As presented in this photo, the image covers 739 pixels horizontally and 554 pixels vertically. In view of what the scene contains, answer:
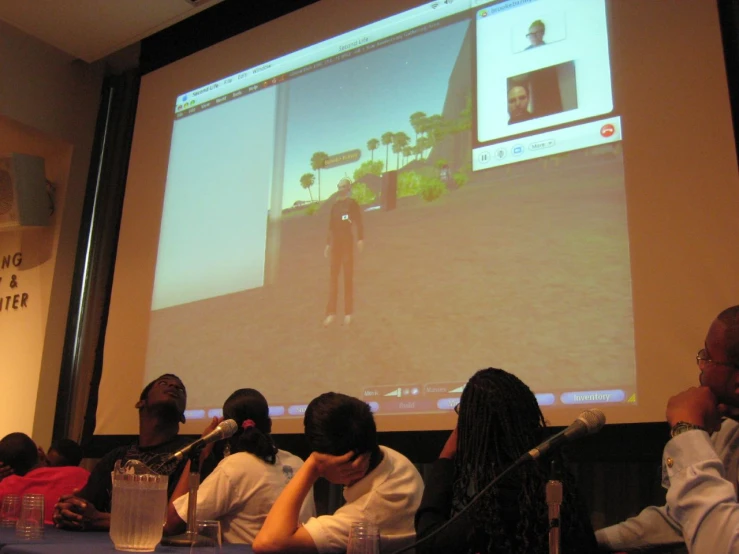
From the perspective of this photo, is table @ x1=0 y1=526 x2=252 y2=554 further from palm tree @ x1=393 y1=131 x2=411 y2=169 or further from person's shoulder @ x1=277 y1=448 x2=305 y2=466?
palm tree @ x1=393 y1=131 x2=411 y2=169

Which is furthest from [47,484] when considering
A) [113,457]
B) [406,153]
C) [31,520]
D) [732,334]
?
[732,334]

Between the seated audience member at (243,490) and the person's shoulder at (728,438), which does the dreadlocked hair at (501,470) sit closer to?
the person's shoulder at (728,438)

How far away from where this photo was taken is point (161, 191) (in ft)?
12.6

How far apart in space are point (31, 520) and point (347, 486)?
2.78ft

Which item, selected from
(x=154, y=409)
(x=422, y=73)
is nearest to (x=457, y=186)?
(x=422, y=73)

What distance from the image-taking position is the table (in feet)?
5.13

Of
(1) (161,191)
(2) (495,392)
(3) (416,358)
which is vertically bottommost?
(2) (495,392)

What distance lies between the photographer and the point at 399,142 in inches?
118

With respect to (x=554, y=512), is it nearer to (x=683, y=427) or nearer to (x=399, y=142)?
(x=683, y=427)

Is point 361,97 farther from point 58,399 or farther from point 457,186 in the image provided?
point 58,399

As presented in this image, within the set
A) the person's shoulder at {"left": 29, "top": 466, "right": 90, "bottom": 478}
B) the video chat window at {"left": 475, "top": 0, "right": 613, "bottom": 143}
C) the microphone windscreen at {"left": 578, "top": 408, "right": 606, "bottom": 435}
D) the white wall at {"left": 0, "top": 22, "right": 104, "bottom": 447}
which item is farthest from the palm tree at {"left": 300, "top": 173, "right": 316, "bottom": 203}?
the microphone windscreen at {"left": 578, "top": 408, "right": 606, "bottom": 435}

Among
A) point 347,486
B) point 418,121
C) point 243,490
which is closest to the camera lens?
point 347,486

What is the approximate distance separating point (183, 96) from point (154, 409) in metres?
2.00

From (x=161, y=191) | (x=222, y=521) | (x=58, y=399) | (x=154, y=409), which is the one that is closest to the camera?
(x=222, y=521)
